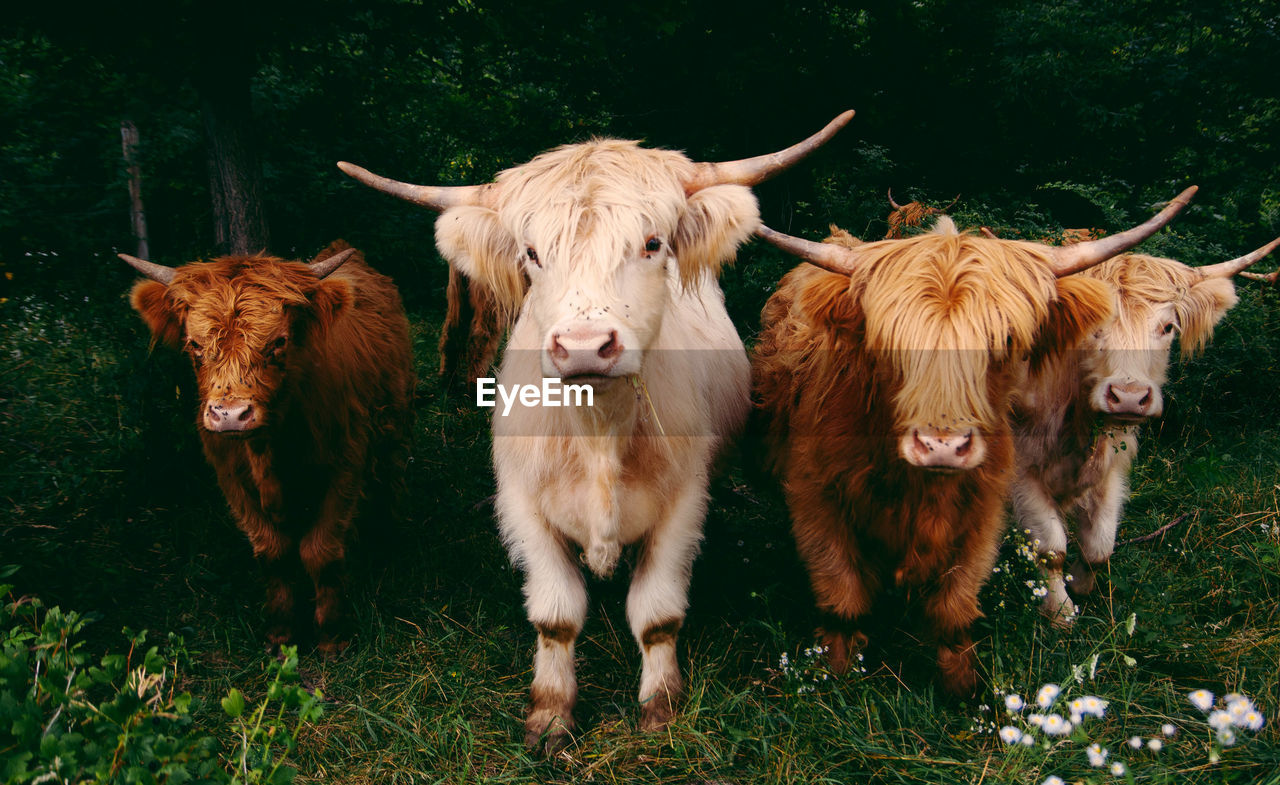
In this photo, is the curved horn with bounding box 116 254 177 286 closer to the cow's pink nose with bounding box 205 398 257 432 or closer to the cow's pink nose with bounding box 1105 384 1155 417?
the cow's pink nose with bounding box 205 398 257 432

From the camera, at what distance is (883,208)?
634 centimetres

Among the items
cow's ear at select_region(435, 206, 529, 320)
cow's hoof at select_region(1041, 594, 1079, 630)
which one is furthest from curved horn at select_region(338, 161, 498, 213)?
cow's hoof at select_region(1041, 594, 1079, 630)

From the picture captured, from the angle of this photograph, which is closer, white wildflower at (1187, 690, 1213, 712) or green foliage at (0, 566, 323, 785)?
green foliage at (0, 566, 323, 785)

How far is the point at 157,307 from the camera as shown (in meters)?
3.26

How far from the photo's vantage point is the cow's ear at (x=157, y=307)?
3.25 metres

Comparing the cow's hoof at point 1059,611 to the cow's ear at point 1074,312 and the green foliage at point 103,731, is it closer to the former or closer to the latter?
the cow's ear at point 1074,312

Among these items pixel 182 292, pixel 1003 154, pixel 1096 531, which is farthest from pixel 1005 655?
pixel 1003 154

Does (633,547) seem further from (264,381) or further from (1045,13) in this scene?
(1045,13)

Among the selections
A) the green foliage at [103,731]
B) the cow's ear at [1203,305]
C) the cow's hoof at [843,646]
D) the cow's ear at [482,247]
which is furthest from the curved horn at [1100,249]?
the green foliage at [103,731]

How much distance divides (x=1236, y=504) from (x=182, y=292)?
556 centimetres

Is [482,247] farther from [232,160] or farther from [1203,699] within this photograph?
[1203,699]

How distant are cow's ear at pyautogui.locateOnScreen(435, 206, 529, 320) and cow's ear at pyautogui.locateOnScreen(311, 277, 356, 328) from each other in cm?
97

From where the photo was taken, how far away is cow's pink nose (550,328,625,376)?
2129mm

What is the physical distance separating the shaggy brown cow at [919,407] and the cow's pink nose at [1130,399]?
70 centimetres
